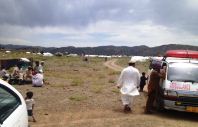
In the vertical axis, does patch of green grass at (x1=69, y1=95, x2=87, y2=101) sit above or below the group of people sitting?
below

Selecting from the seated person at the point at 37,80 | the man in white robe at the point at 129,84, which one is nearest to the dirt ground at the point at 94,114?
the man in white robe at the point at 129,84

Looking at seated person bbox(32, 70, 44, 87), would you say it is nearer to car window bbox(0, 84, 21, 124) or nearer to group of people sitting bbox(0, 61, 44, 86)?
group of people sitting bbox(0, 61, 44, 86)

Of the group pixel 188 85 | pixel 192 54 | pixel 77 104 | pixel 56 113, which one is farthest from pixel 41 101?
pixel 192 54

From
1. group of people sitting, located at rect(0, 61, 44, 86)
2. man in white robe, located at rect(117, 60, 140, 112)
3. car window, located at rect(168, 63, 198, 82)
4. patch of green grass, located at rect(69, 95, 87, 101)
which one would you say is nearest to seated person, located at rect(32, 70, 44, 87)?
group of people sitting, located at rect(0, 61, 44, 86)

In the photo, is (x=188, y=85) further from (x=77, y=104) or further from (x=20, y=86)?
(x=20, y=86)

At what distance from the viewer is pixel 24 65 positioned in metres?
29.1

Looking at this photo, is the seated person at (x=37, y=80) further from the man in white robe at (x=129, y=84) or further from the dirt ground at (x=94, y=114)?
the man in white robe at (x=129, y=84)

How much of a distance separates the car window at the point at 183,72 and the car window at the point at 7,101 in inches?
392

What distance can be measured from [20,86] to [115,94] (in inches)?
212

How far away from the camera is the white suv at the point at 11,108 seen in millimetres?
5430

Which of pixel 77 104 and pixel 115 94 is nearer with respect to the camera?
pixel 77 104

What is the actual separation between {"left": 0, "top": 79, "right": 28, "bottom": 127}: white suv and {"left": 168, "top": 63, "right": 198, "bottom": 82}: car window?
9.89 meters

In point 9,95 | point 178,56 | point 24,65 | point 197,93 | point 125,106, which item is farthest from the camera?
point 24,65

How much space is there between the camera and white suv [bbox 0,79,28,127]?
5.43m
